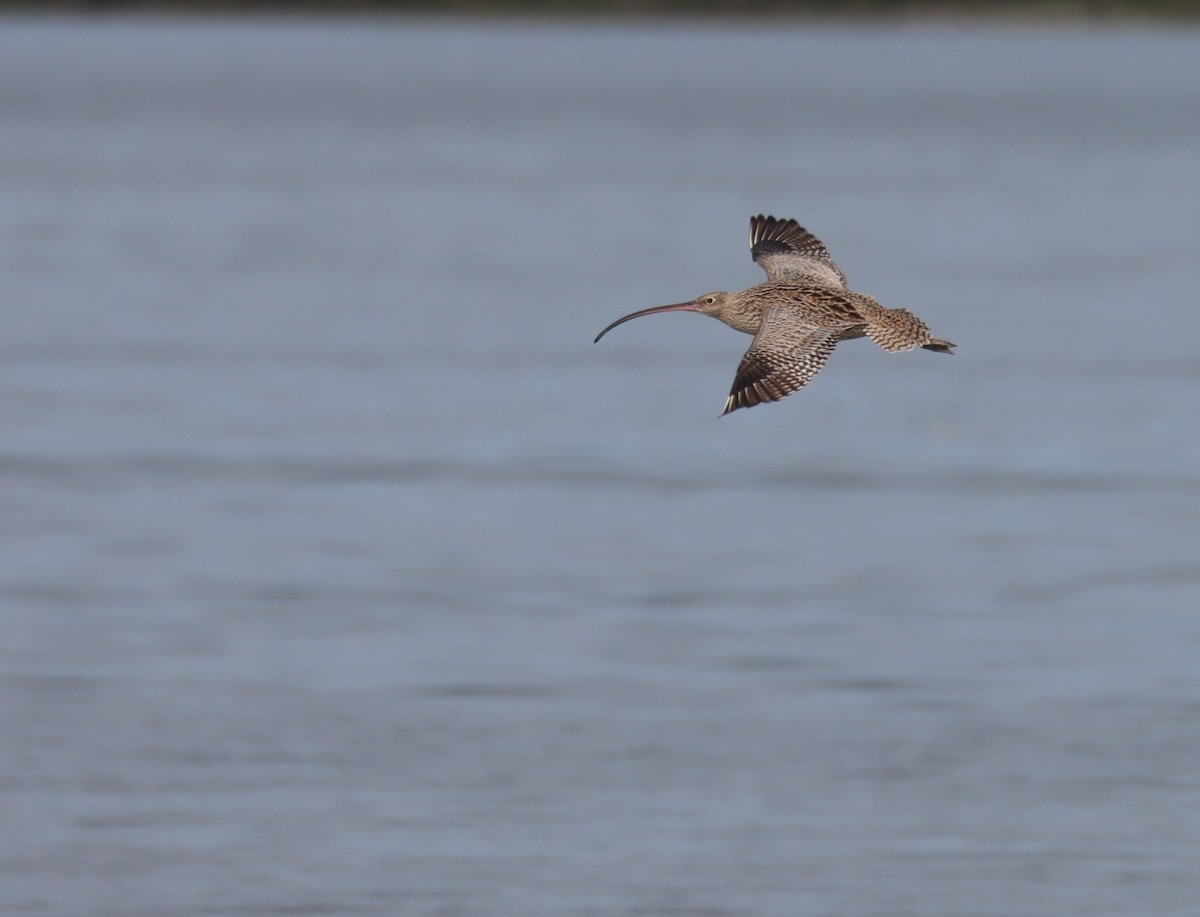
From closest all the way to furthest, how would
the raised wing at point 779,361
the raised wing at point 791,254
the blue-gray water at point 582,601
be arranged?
1. the raised wing at point 779,361
2. the raised wing at point 791,254
3. the blue-gray water at point 582,601

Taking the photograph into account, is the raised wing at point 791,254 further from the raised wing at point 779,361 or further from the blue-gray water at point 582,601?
the blue-gray water at point 582,601

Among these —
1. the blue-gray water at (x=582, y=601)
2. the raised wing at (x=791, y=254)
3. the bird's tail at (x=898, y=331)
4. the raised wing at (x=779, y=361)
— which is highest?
the raised wing at (x=791, y=254)

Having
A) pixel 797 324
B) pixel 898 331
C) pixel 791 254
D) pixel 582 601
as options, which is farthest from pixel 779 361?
pixel 582 601

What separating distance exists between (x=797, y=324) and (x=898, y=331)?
36 cm

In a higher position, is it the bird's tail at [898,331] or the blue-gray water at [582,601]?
the bird's tail at [898,331]

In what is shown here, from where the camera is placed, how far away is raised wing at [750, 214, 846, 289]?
10359mm

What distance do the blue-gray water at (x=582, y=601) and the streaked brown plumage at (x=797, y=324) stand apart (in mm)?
5680

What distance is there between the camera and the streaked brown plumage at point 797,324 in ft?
29.1

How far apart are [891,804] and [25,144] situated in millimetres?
86278

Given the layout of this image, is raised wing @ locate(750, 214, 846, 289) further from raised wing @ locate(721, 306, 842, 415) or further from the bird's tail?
raised wing @ locate(721, 306, 842, 415)

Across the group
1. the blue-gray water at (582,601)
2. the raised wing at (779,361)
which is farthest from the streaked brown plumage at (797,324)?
the blue-gray water at (582,601)

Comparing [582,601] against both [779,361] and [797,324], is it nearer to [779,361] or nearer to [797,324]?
[797,324]

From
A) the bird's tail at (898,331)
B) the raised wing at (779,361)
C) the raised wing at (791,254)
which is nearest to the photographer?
the raised wing at (779,361)

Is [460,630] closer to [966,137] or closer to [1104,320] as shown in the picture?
[1104,320]
